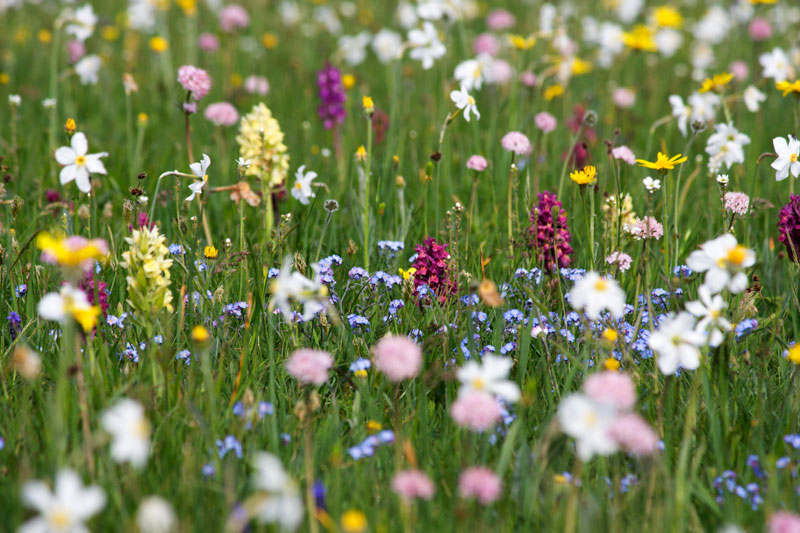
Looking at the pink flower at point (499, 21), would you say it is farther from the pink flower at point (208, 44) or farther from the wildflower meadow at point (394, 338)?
the wildflower meadow at point (394, 338)

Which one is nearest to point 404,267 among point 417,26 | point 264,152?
point 264,152

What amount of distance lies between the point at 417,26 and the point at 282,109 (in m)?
2.27

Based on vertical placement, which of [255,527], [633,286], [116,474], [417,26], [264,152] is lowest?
[255,527]

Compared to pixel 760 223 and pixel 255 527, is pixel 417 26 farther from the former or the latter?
pixel 255 527

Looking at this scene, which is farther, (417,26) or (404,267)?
(417,26)

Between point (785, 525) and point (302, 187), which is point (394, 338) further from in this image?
point (302, 187)

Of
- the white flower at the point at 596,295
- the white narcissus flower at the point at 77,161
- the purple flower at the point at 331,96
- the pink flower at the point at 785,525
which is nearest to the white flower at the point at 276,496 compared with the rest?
the white flower at the point at 596,295

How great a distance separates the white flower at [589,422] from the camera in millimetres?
1486

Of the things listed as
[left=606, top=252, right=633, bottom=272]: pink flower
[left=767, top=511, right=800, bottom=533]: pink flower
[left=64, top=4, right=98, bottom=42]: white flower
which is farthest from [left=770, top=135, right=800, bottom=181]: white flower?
[left=64, top=4, right=98, bottom=42]: white flower

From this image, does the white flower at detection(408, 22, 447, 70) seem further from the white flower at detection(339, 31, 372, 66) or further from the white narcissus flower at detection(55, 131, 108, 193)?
the white narcissus flower at detection(55, 131, 108, 193)

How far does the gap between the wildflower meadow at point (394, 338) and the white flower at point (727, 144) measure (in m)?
0.01

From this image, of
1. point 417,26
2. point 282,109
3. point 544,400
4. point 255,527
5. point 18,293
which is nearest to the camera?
point 255,527

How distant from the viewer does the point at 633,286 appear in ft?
10.0

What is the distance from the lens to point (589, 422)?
1512mm
